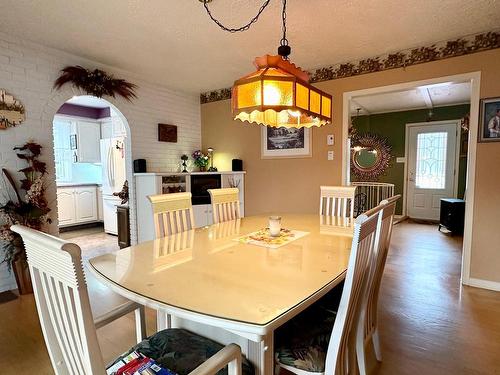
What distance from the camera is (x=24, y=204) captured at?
277cm

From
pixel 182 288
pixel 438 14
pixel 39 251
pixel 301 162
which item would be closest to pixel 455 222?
pixel 301 162

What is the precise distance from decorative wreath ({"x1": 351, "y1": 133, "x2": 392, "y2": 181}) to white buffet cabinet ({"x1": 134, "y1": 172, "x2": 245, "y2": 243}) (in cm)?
376

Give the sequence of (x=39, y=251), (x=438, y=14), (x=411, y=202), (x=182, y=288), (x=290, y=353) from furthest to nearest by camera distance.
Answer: (x=411, y=202) → (x=438, y=14) → (x=290, y=353) → (x=182, y=288) → (x=39, y=251)

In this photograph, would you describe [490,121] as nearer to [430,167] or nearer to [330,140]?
[330,140]

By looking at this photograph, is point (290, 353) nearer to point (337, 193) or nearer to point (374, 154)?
point (337, 193)

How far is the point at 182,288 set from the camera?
1.13 m

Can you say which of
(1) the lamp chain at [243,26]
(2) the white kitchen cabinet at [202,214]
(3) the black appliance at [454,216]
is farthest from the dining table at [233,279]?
(3) the black appliance at [454,216]

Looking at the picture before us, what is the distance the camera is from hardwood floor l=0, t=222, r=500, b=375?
5.88 feet

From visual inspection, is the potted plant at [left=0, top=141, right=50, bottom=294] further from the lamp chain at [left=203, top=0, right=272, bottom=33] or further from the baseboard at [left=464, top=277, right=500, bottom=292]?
the baseboard at [left=464, top=277, right=500, bottom=292]

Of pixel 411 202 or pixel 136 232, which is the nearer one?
pixel 136 232

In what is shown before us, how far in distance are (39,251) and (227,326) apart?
60 centimetres

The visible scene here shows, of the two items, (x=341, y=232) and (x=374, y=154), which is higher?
(x=374, y=154)

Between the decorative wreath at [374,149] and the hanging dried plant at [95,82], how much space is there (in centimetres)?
508

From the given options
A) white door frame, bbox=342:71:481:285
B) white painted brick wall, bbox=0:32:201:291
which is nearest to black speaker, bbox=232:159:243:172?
white painted brick wall, bbox=0:32:201:291
